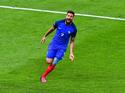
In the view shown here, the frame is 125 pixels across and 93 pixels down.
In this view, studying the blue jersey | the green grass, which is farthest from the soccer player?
the green grass

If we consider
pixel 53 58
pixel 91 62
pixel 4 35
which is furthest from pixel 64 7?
pixel 53 58

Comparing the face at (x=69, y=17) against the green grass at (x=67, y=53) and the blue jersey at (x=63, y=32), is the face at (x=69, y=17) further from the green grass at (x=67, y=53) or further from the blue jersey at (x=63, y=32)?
the green grass at (x=67, y=53)

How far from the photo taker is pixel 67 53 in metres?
24.6

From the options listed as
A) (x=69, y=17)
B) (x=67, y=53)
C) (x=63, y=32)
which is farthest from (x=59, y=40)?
(x=67, y=53)

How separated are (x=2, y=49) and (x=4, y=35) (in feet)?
6.38

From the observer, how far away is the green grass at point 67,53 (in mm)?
20672

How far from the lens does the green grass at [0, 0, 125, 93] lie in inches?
814

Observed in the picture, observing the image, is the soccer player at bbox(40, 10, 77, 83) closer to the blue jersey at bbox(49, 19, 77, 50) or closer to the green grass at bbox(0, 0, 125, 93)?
the blue jersey at bbox(49, 19, 77, 50)

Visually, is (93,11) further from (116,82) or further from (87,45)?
(116,82)

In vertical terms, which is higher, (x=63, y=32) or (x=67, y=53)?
(x=63, y=32)

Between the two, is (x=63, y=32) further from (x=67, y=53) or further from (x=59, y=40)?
(x=67, y=53)

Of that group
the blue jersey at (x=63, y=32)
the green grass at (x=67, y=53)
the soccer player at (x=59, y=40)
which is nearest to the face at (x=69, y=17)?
the soccer player at (x=59, y=40)

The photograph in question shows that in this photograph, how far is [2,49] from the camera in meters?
24.6

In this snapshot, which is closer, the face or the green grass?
the face
